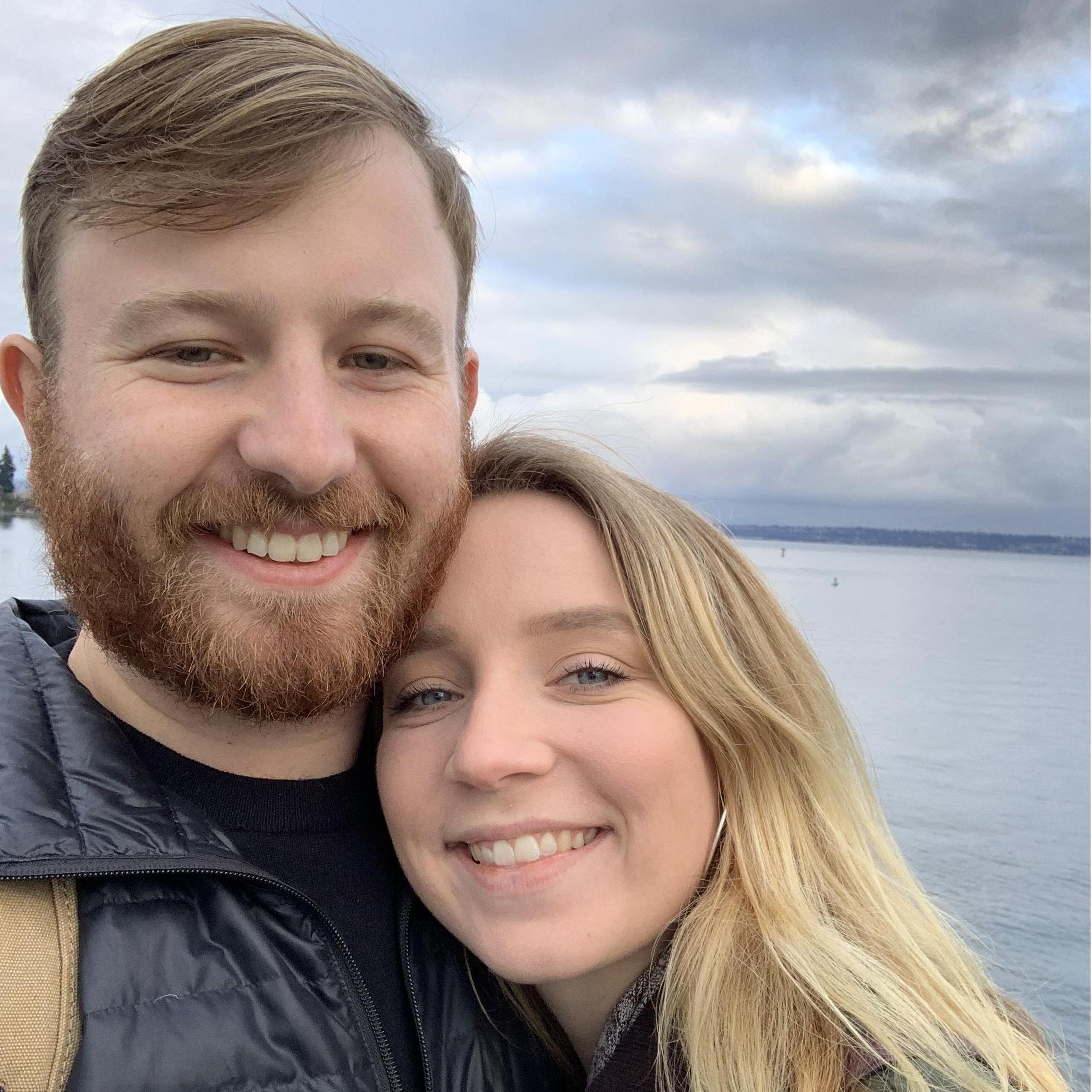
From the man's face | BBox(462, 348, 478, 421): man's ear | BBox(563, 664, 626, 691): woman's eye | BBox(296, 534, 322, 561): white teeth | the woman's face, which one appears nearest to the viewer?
the man's face

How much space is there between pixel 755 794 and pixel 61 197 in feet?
6.45

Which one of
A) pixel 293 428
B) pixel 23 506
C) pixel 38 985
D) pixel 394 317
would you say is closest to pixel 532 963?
pixel 38 985

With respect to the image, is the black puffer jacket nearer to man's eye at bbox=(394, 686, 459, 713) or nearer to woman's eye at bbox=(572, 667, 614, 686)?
man's eye at bbox=(394, 686, 459, 713)

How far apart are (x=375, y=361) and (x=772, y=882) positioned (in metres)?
1.43

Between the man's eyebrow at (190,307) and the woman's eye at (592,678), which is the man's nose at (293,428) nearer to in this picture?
the man's eyebrow at (190,307)

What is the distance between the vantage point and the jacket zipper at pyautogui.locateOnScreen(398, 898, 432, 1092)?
2.05m

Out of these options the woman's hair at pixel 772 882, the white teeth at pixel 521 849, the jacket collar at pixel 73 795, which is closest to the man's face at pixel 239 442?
the jacket collar at pixel 73 795

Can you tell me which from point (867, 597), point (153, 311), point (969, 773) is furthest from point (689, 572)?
point (867, 597)

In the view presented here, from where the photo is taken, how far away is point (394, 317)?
6.93 feet

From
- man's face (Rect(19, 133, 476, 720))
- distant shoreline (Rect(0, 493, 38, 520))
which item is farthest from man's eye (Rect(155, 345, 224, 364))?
distant shoreline (Rect(0, 493, 38, 520))

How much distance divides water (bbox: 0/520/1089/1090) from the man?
55 cm

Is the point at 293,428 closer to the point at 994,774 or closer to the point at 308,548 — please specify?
the point at 308,548

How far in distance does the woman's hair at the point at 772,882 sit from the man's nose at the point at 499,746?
326 millimetres

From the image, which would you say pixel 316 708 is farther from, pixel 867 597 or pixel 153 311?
pixel 867 597
